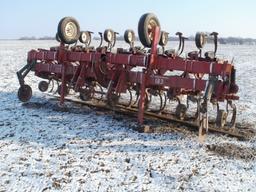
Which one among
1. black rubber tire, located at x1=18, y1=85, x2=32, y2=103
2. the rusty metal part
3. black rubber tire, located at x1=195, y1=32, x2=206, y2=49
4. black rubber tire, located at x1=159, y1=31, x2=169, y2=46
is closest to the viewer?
the rusty metal part

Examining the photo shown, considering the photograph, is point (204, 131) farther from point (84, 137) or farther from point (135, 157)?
point (84, 137)

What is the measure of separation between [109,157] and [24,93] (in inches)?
174

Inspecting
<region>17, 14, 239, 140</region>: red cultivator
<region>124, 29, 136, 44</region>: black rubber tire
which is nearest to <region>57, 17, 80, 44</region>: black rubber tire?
<region>17, 14, 239, 140</region>: red cultivator

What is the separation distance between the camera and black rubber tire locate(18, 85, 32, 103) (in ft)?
32.0

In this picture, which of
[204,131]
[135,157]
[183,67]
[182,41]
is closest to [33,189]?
[135,157]

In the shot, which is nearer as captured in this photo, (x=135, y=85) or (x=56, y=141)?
(x=56, y=141)

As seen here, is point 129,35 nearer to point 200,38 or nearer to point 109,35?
point 109,35

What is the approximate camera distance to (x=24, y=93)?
32.2 feet

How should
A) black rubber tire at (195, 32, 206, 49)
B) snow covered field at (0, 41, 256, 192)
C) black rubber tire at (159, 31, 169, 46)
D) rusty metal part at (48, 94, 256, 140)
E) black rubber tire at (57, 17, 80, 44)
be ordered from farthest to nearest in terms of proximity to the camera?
black rubber tire at (159, 31, 169, 46), black rubber tire at (57, 17, 80, 44), black rubber tire at (195, 32, 206, 49), rusty metal part at (48, 94, 256, 140), snow covered field at (0, 41, 256, 192)

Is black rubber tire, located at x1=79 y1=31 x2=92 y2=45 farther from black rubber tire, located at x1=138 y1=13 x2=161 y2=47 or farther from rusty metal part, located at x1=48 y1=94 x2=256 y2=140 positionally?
black rubber tire, located at x1=138 y1=13 x2=161 y2=47

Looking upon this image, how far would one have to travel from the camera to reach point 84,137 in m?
7.08

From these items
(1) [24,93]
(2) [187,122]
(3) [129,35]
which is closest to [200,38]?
(2) [187,122]

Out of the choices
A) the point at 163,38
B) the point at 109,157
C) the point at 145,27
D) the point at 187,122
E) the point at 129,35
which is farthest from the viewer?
the point at 129,35

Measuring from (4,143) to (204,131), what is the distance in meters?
3.36
